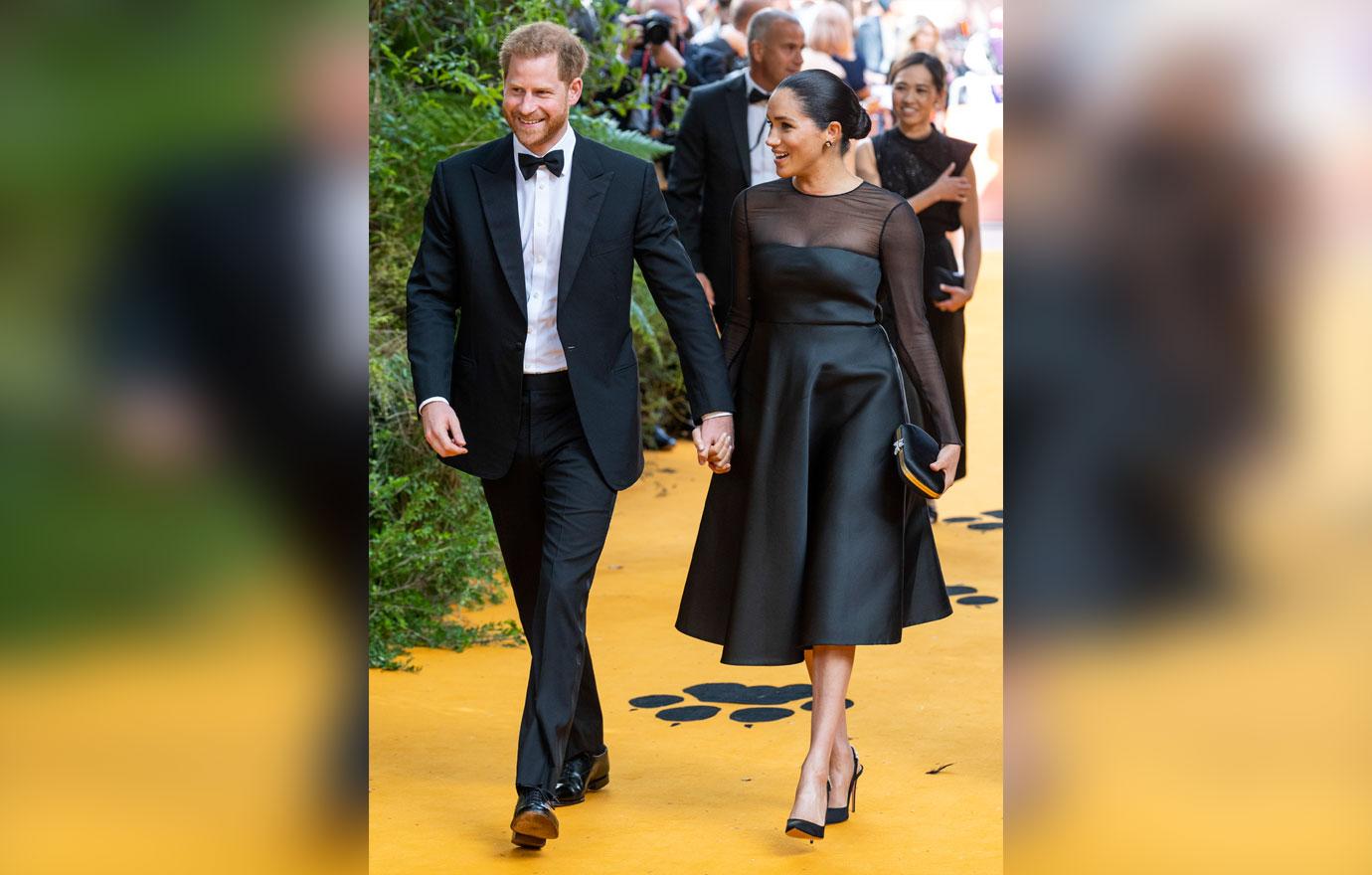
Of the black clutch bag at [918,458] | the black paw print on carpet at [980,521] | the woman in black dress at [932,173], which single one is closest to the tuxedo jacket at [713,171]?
the woman in black dress at [932,173]

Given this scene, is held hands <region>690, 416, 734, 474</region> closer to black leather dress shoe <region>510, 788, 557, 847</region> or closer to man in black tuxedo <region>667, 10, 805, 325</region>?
black leather dress shoe <region>510, 788, 557, 847</region>

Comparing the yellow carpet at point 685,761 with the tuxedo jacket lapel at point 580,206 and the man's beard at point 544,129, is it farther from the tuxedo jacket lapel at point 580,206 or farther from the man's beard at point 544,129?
the man's beard at point 544,129

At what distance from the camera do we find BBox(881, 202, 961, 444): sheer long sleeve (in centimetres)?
423

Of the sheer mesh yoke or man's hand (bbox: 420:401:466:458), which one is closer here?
man's hand (bbox: 420:401:466:458)

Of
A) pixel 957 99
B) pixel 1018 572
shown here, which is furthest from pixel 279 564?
pixel 957 99

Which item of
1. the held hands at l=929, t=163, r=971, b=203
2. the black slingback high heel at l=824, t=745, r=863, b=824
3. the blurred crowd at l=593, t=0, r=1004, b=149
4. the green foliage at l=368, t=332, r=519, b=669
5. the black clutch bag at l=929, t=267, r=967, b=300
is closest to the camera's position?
the black slingback high heel at l=824, t=745, r=863, b=824

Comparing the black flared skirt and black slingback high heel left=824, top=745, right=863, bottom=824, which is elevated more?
the black flared skirt

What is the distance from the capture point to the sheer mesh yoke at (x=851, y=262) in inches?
167

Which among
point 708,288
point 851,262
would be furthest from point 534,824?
point 708,288

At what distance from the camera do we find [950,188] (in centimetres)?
698

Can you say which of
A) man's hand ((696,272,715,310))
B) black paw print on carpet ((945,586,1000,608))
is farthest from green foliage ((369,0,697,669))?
black paw print on carpet ((945,586,1000,608))

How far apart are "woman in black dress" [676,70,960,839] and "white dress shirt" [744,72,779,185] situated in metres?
2.19

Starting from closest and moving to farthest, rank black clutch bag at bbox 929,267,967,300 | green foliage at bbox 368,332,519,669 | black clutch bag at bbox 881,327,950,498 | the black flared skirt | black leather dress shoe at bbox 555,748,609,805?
black clutch bag at bbox 881,327,950,498 < the black flared skirt < black leather dress shoe at bbox 555,748,609,805 < green foliage at bbox 368,332,519,669 < black clutch bag at bbox 929,267,967,300

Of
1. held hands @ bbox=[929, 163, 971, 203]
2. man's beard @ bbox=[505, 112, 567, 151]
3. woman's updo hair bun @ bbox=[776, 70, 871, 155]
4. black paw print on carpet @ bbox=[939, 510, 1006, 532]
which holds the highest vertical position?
held hands @ bbox=[929, 163, 971, 203]
